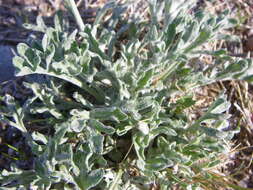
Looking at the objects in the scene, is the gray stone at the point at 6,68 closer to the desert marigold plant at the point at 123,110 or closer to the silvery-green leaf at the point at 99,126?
the desert marigold plant at the point at 123,110

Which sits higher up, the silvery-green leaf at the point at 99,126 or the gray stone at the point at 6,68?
the gray stone at the point at 6,68

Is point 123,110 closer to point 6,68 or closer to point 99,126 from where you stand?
point 99,126

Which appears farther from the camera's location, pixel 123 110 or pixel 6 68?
pixel 6 68

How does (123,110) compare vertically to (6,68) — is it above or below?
below

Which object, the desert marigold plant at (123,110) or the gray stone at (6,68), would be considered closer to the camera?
the desert marigold plant at (123,110)

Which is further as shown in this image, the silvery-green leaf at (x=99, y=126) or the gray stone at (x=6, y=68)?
the gray stone at (x=6, y=68)

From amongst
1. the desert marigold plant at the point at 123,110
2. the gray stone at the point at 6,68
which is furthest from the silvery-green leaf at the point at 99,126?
the gray stone at the point at 6,68

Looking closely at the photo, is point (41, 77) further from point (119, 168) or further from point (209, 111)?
point (209, 111)

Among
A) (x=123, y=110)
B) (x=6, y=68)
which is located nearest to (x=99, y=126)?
(x=123, y=110)

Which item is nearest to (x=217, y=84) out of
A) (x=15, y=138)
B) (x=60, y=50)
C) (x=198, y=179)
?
(x=198, y=179)
